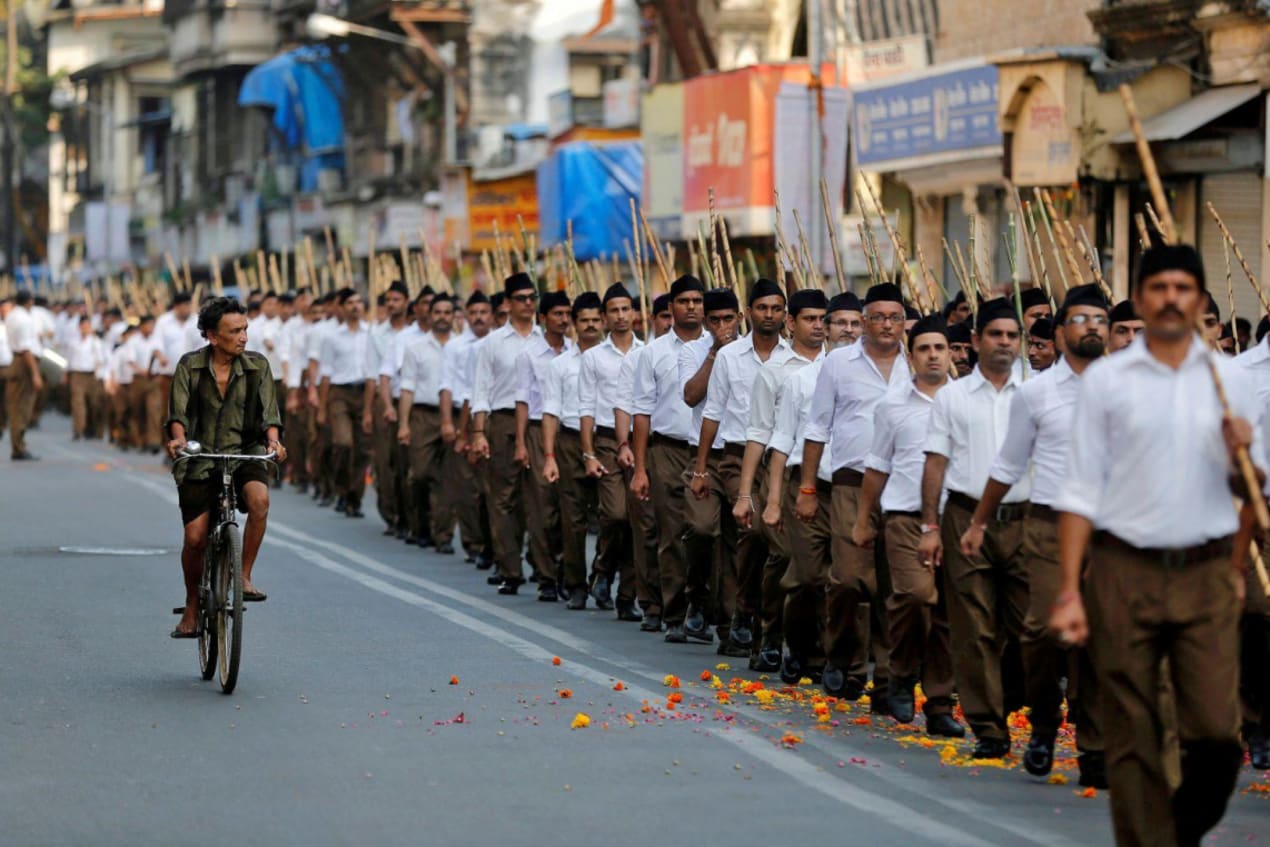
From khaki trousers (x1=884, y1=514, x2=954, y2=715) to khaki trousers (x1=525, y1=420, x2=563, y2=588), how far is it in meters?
5.34

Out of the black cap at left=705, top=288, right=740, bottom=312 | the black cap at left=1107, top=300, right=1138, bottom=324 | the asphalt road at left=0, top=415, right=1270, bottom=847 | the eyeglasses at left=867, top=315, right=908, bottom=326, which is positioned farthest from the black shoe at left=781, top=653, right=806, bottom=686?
the black cap at left=1107, top=300, right=1138, bottom=324

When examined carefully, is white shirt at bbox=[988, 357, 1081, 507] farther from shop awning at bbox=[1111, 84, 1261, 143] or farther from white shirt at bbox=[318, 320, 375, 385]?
white shirt at bbox=[318, 320, 375, 385]

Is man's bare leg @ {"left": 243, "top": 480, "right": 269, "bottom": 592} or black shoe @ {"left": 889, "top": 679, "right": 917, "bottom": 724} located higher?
man's bare leg @ {"left": 243, "top": 480, "right": 269, "bottom": 592}

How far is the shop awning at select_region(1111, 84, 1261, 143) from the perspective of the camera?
22.1 metres

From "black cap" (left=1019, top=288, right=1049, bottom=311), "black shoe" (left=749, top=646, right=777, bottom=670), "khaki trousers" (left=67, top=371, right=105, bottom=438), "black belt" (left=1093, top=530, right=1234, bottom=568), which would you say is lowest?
"khaki trousers" (left=67, top=371, right=105, bottom=438)

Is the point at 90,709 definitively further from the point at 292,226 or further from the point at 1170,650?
the point at 292,226

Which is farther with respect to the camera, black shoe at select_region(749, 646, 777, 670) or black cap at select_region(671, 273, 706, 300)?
black cap at select_region(671, 273, 706, 300)

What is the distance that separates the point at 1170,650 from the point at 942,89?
21220 millimetres

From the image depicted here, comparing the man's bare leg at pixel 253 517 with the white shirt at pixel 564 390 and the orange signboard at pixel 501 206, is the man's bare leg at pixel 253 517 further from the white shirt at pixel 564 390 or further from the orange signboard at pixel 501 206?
the orange signboard at pixel 501 206

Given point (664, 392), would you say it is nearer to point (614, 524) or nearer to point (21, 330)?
point (614, 524)

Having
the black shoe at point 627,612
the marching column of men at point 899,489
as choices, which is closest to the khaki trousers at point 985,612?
the marching column of men at point 899,489

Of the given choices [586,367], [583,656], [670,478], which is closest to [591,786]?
[583,656]

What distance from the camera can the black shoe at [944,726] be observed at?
1051 centimetres

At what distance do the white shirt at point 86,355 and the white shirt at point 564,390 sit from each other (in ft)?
72.0
